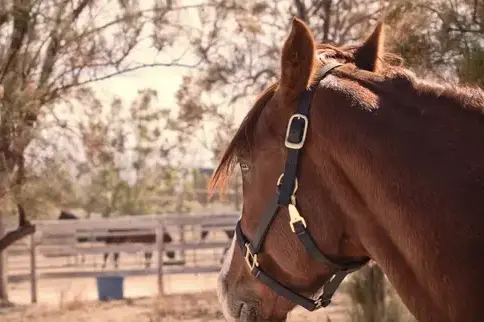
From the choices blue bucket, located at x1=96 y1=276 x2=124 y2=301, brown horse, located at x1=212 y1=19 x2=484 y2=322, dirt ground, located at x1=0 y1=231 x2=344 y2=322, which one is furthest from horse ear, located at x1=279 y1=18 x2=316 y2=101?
blue bucket, located at x1=96 y1=276 x2=124 y2=301

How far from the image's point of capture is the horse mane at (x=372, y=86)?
1659mm

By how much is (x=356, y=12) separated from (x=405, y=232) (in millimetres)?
7964

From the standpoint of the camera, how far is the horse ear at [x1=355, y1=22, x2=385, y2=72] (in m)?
1.88

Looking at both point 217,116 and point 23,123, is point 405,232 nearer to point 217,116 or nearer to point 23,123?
point 23,123

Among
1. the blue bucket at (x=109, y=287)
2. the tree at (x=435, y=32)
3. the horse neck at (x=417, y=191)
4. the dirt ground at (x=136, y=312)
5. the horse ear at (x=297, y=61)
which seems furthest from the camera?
the blue bucket at (x=109, y=287)

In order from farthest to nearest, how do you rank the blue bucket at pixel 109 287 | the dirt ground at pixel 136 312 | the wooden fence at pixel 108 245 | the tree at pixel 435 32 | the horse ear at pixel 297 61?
1. the wooden fence at pixel 108 245
2. the blue bucket at pixel 109 287
3. the dirt ground at pixel 136 312
4. the tree at pixel 435 32
5. the horse ear at pixel 297 61

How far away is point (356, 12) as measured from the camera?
9148 millimetres

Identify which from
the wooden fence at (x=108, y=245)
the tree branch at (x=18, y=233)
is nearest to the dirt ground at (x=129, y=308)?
the wooden fence at (x=108, y=245)

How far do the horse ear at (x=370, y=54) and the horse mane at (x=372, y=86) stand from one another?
0.06 feet

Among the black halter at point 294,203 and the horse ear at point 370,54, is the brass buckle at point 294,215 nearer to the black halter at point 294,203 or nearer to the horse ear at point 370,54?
the black halter at point 294,203

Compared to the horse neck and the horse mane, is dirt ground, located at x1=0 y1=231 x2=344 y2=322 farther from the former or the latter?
the horse neck

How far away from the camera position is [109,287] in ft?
37.0

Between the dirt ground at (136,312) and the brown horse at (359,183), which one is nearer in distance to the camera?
the brown horse at (359,183)

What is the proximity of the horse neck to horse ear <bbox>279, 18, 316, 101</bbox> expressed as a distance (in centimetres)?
7
